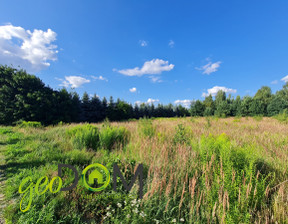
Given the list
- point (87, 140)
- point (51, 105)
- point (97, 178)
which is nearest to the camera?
point (97, 178)

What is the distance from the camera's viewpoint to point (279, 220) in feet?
4.17

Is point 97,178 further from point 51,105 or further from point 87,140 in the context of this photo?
point 51,105

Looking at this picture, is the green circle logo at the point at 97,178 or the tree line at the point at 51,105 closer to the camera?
the green circle logo at the point at 97,178

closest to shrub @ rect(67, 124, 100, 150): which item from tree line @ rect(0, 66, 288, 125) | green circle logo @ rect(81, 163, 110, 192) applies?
green circle logo @ rect(81, 163, 110, 192)

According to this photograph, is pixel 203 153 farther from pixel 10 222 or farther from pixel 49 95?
pixel 49 95

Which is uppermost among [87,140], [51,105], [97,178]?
[51,105]

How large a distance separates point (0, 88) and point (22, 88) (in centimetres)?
217

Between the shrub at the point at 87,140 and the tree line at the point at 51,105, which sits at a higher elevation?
the tree line at the point at 51,105

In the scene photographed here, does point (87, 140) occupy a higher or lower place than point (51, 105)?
lower

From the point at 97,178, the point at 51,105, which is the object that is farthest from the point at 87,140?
the point at 51,105

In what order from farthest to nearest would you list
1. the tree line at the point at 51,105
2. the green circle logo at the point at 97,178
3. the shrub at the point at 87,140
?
A: the tree line at the point at 51,105 → the shrub at the point at 87,140 → the green circle logo at the point at 97,178

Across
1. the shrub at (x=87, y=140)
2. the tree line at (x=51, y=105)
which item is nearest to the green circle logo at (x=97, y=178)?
the shrub at (x=87, y=140)

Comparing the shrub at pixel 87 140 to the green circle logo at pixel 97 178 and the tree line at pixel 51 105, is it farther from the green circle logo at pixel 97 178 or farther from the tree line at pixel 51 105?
the tree line at pixel 51 105

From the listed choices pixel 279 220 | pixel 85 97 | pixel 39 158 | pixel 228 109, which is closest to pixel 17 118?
pixel 85 97
